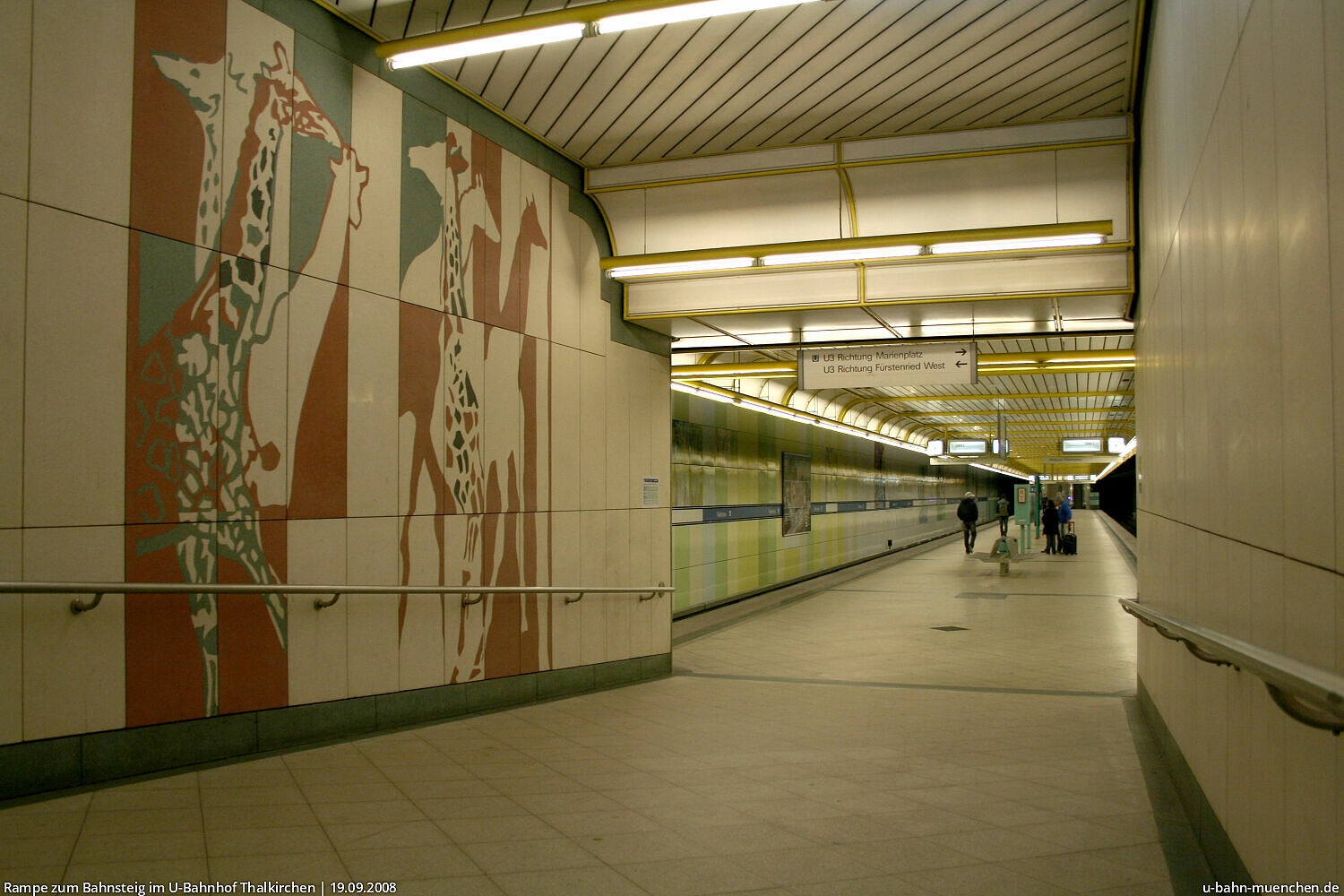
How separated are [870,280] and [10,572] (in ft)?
18.9

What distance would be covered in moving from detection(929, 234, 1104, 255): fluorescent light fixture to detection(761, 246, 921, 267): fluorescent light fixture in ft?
0.68

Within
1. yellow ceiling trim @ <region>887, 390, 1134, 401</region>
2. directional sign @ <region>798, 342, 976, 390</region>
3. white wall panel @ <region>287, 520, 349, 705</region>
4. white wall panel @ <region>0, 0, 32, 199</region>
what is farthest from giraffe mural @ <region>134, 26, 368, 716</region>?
yellow ceiling trim @ <region>887, 390, 1134, 401</region>

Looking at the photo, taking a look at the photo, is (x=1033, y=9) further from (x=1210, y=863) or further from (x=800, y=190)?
(x=1210, y=863)

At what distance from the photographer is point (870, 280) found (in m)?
7.33

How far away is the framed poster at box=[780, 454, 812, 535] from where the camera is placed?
17.3 metres

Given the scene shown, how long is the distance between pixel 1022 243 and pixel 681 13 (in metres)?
3.25

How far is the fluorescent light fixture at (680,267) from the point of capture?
7098 millimetres

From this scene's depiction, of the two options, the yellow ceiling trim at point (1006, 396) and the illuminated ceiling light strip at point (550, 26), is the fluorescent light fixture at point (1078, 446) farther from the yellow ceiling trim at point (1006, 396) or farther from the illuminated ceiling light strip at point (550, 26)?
the illuminated ceiling light strip at point (550, 26)

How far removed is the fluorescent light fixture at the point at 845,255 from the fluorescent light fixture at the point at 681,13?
2.48 metres

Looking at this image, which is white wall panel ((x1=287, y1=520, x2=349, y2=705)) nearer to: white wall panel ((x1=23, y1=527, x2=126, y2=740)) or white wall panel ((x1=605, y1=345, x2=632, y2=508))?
white wall panel ((x1=23, y1=527, x2=126, y2=740))

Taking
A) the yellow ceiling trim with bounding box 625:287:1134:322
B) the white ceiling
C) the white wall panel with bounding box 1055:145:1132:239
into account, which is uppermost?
the white ceiling

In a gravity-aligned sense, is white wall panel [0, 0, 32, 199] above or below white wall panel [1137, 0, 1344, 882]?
above

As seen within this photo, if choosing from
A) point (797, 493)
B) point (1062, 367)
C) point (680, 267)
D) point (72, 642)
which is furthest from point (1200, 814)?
point (797, 493)

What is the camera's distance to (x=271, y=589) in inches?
183
